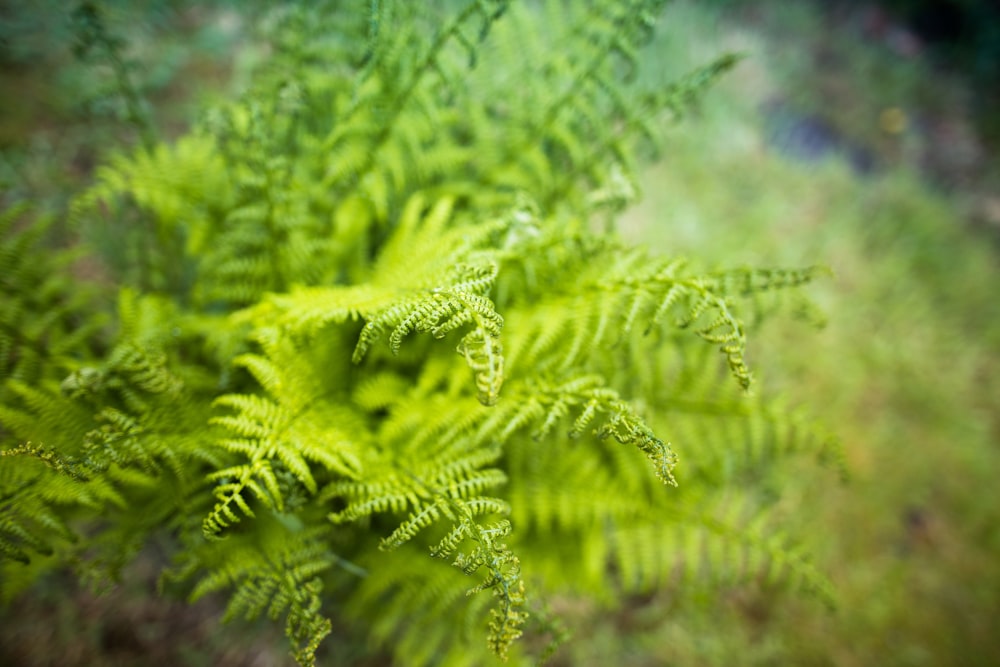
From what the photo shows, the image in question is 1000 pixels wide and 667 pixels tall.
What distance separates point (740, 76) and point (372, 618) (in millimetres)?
5427

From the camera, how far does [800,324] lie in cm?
341

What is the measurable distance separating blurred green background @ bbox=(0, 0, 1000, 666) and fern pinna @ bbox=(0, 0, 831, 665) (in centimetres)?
34

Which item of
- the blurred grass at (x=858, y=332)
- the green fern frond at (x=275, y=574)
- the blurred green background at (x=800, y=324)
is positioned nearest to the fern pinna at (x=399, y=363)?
the green fern frond at (x=275, y=574)

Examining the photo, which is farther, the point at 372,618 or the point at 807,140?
the point at 807,140

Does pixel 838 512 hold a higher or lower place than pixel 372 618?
lower

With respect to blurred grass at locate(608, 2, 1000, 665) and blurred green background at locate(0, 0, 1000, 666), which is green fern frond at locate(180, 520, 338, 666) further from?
blurred grass at locate(608, 2, 1000, 665)

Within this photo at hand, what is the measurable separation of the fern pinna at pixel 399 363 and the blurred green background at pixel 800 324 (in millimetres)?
337

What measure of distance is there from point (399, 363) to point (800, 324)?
9.13 feet

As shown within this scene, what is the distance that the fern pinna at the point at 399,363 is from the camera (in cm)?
131

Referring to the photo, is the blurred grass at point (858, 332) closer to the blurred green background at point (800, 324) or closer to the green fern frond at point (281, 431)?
the blurred green background at point (800, 324)

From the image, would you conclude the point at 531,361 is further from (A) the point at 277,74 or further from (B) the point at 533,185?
(A) the point at 277,74

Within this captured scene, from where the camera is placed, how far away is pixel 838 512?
292 cm

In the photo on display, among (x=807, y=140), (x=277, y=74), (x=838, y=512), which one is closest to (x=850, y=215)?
(x=807, y=140)

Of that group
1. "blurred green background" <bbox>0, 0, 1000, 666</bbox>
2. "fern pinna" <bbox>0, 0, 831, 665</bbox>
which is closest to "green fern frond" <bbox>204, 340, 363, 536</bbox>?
"fern pinna" <bbox>0, 0, 831, 665</bbox>
